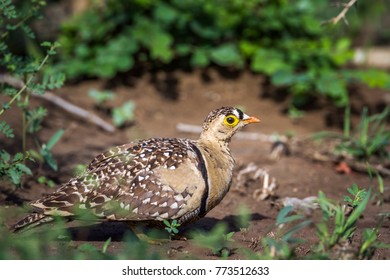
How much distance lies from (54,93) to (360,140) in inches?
152

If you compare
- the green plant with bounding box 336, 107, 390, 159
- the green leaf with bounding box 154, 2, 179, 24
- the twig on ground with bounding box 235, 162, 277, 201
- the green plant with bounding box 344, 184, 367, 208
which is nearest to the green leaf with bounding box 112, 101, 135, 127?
the green leaf with bounding box 154, 2, 179, 24

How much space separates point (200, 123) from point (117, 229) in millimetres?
3552

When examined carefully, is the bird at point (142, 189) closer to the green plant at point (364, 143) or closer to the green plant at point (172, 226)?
the green plant at point (172, 226)

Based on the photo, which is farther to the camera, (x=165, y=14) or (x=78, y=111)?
(x=165, y=14)

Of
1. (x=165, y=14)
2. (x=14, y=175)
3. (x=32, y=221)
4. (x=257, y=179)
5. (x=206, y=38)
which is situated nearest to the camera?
(x=32, y=221)

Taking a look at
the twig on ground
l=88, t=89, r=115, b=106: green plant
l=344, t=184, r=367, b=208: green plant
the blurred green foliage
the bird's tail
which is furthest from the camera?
the blurred green foliage

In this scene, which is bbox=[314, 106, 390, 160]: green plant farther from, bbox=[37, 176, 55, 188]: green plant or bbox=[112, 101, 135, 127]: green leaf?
bbox=[37, 176, 55, 188]: green plant

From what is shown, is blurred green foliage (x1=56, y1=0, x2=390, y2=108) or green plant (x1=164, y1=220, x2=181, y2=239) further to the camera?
blurred green foliage (x1=56, y1=0, x2=390, y2=108)

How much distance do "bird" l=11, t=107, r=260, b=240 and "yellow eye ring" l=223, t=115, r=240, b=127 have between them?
1.24 feet

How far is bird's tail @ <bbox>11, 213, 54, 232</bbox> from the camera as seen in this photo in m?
4.46

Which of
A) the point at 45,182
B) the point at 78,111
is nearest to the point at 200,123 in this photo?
the point at 78,111

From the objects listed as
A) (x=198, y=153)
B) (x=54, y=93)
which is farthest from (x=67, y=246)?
(x=54, y=93)

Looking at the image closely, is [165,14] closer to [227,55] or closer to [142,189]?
[227,55]

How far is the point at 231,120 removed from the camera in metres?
5.16
